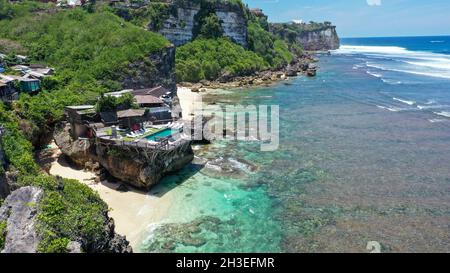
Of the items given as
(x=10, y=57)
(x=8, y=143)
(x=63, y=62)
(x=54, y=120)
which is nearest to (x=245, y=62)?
(x=63, y=62)

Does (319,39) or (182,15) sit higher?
(319,39)

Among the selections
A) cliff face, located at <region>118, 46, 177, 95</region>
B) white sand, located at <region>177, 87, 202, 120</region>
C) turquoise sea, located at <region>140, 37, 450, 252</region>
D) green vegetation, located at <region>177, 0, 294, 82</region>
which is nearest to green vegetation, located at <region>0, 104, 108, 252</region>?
turquoise sea, located at <region>140, 37, 450, 252</region>

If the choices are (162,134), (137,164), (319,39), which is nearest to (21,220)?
(137,164)

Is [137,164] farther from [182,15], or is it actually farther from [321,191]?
[182,15]

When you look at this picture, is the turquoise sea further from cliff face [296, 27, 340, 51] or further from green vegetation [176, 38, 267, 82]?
cliff face [296, 27, 340, 51]

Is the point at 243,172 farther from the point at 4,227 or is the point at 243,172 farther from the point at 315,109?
the point at 315,109

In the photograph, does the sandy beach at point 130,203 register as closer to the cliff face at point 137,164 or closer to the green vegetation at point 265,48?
the cliff face at point 137,164

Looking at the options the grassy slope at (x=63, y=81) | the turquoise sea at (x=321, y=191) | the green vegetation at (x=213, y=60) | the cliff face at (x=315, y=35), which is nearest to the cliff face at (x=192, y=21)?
the green vegetation at (x=213, y=60)
